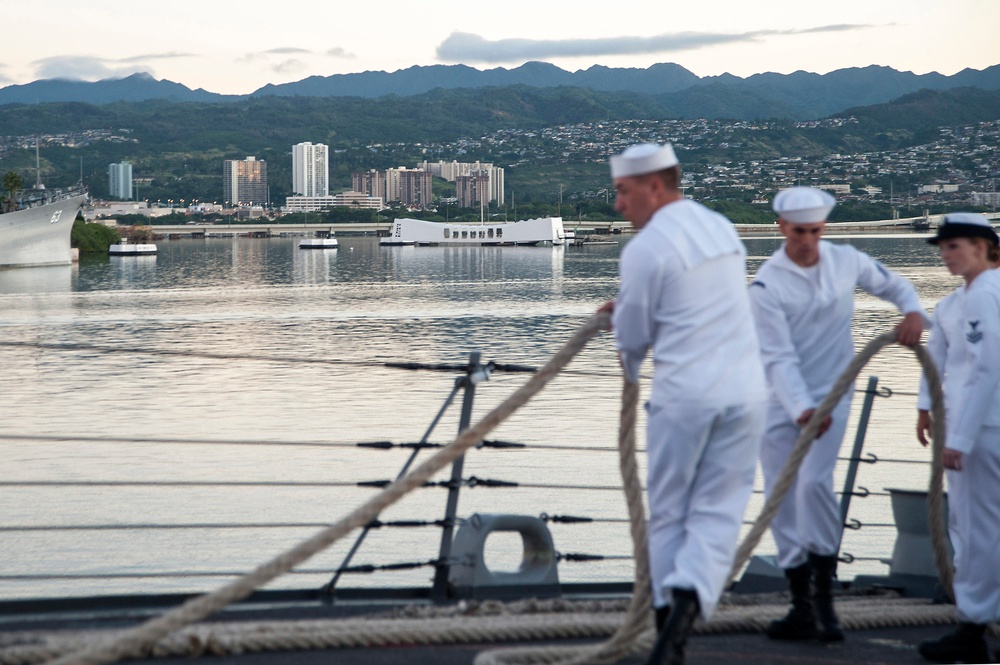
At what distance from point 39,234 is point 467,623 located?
9220cm

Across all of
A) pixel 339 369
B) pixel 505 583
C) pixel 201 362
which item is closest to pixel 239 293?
pixel 201 362

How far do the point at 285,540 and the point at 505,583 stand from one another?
6705mm

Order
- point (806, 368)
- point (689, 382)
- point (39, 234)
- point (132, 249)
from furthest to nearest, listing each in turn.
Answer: point (132, 249) → point (39, 234) → point (806, 368) → point (689, 382)

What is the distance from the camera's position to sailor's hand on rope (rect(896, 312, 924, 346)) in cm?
461

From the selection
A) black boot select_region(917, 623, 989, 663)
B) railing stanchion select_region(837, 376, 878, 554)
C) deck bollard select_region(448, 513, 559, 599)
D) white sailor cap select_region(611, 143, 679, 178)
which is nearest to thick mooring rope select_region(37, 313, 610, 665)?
white sailor cap select_region(611, 143, 679, 178)

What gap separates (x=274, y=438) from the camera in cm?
1639

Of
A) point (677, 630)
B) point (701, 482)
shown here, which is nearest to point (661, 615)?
point (677, 630)

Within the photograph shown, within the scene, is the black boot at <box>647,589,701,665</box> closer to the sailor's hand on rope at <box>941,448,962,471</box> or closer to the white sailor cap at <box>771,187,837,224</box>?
the sailor's hand on rope at <box>941,448,962,471</box>

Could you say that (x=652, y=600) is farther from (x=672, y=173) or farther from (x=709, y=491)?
(x=672, y=173)

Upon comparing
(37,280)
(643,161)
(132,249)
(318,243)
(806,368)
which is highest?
(643,161)

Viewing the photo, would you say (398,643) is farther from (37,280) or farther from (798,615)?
(37,280)

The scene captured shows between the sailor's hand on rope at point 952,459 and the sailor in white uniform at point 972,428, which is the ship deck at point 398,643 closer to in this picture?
the sailor in white uniform at point 972,428

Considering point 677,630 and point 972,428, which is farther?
point 972,428

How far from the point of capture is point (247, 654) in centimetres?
414
